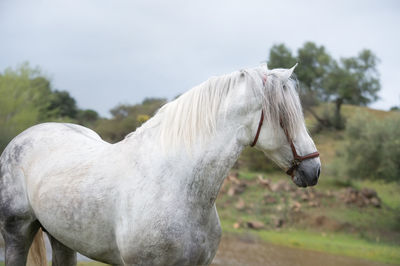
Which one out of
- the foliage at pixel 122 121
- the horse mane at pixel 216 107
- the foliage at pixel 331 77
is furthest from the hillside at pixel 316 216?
the foliage at pixel 331 77

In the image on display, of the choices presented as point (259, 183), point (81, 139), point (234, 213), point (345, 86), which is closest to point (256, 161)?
point (259, 183)

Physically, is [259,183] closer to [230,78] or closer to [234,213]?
[234,213]

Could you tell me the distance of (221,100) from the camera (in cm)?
240

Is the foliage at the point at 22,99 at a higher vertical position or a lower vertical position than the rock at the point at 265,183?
higher

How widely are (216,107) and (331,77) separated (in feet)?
122

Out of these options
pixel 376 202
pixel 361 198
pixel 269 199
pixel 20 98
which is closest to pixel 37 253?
pixel 269 199

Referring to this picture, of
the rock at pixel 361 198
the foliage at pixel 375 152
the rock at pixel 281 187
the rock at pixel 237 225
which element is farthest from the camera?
the rock at pixel 281 187

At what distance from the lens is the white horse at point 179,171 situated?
2234 mm

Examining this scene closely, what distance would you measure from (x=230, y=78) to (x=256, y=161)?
810 inches

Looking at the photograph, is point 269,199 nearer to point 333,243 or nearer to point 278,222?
point 278,222

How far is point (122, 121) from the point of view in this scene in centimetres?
2547

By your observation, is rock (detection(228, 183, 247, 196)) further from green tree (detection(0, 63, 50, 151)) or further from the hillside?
green tree (detection(0, 63, 50, 151))

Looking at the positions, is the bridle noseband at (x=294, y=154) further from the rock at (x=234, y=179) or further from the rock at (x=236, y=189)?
the rock at (x=234, y=179)

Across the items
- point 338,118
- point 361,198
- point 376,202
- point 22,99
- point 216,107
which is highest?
point 216,107
